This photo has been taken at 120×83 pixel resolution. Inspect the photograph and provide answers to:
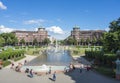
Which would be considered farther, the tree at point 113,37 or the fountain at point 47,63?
the tree at point 113,37

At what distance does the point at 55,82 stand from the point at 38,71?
1077 cm

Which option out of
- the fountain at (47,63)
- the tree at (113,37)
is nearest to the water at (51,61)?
the fountain at (47,63)

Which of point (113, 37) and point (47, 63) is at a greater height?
point (113, 37)

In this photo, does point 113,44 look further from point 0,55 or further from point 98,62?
point 0,55

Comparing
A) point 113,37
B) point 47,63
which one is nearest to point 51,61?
point 47,63

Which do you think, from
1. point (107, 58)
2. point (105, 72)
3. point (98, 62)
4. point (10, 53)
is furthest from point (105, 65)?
point (10, 53)

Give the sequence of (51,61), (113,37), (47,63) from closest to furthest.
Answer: (113,37), (47,63), (51,61)

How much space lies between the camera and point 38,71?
4256cm

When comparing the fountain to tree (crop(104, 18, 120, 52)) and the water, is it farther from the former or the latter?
tree (crop(104, 18, 120, 52))

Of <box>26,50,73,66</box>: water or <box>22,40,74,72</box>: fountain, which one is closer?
<box>22,40,74,72</box>: fountain

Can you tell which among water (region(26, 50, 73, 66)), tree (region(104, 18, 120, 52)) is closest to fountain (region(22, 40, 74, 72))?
water (region(26, 50, 73, 66))

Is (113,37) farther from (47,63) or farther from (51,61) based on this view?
(51,61)

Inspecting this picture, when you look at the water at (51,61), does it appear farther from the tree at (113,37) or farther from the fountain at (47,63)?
the tree at (113,37)

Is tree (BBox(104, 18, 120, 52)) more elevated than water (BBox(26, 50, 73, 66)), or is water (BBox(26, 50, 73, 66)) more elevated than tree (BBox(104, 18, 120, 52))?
tree (BBox(104, 18, 120, 52))
